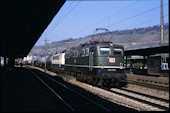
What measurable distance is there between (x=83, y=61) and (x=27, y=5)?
915 cm

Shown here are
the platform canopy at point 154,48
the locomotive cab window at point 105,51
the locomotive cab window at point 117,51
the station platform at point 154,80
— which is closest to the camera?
the locomotive cab window at point 105,51

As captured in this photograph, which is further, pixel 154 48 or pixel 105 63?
pixel 154 48

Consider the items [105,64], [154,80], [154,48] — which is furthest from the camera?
[154,80]

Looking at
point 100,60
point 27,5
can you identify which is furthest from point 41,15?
point 100,60

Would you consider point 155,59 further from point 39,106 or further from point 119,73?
point 39,106

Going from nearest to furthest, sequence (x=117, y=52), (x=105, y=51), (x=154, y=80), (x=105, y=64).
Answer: (x=105, y=64) < (x=105, y=51) < (x=117, y=52) < (x=154, y=80)

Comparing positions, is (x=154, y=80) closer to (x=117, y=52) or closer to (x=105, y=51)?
(x=117, y=52)

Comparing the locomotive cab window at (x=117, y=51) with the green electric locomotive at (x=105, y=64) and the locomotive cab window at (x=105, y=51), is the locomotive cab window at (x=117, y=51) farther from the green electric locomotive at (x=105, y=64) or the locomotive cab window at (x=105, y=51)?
the locomotive cab window at (x=105, y=51)

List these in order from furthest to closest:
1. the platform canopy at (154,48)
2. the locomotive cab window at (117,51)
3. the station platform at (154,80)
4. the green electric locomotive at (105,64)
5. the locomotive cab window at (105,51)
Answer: the platform canopy at (154,48), the station platform at (154,80), the locomotive cab window at (117,51), the locomotive cab window at (105,51), the green electric locomotive at (105,64)

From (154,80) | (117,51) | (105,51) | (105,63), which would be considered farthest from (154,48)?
(105,63)

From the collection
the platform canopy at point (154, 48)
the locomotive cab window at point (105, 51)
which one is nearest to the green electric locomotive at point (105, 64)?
the locomotive cab window at point (105, 51)

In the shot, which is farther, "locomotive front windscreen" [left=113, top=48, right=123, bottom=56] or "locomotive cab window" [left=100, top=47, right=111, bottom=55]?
"locomotive front windscreen" [left=113, top=48, right=123, bottom=56]

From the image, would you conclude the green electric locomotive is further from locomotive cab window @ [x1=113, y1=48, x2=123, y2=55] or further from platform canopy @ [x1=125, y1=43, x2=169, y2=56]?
platform canopy @ [x1=125, y1=43, x2=169, y2=56]

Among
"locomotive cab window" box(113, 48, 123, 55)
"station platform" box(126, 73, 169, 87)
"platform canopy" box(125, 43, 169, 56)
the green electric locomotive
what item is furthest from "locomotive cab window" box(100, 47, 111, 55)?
"platform canopy" box(125, 43, 169, 56)
